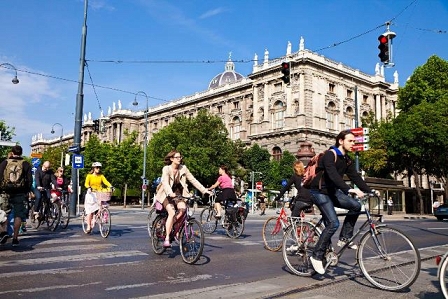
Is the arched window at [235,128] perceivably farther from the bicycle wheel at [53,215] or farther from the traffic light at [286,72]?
the bicycle wheel at [53,215]

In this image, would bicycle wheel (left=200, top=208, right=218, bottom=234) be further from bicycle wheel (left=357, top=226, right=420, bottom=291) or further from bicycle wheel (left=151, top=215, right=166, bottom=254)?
bicycle wheel (left=357, top=226, right=420, bottom=291)

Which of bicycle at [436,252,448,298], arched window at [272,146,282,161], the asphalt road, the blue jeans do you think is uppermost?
arched window at [272,146,282,161]

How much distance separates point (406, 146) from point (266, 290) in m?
38.8

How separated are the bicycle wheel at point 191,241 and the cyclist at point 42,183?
604cm

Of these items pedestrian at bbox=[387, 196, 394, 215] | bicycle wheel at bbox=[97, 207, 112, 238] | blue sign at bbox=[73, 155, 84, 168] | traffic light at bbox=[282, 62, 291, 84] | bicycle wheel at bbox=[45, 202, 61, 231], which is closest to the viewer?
bicycle wheel at bbox=[97, 207, 112, 238]

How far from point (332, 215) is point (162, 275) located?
100 inches

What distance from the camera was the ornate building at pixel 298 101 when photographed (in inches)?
2152

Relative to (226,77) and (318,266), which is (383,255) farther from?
(226,77)

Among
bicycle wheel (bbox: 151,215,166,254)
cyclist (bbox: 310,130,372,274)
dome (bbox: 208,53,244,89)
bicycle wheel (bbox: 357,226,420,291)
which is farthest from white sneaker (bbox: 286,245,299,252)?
dome (bbox: 208,53,244,89)

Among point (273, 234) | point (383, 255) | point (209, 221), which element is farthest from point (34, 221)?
point (383, 255)

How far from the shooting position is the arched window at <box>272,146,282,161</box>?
56838 millimetres

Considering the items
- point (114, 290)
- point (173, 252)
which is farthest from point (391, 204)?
point (114, 290)

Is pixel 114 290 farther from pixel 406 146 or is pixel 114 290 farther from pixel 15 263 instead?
pixel 406 146

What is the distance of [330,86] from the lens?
58281 mm
